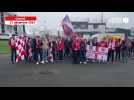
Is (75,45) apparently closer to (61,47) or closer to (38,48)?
(61,47)

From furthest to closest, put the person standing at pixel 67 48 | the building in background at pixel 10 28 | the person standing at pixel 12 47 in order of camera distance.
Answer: the person standing at pixel 67 48 < the person standing at pixel 12 47 < the building in background at pixel 10 28

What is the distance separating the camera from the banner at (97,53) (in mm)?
7233

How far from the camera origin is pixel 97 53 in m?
7.39

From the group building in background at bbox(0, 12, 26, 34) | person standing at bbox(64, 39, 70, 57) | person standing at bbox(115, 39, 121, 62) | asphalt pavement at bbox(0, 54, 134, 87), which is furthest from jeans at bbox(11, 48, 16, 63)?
person standing at bbox(115, 39, 121, 62)

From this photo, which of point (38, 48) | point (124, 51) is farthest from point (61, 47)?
point (124, 51)

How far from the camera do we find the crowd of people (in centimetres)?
690

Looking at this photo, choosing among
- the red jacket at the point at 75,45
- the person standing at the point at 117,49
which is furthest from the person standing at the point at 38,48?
the person standing at the point at 117,49

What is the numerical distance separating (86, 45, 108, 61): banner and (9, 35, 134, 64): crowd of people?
11 centimetres

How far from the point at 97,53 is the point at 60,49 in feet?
3.39

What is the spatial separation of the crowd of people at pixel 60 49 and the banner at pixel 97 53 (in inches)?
4.1

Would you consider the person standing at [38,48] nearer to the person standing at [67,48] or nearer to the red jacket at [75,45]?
the person standing at [67,48]
